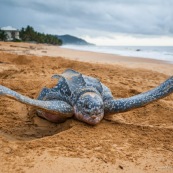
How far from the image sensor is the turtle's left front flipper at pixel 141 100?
3.20 metres

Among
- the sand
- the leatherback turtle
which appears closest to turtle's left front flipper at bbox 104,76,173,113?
the leatherback turtle

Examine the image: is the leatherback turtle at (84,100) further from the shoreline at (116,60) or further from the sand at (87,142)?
the shoreline at (116,60)

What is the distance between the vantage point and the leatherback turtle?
3.15 metres

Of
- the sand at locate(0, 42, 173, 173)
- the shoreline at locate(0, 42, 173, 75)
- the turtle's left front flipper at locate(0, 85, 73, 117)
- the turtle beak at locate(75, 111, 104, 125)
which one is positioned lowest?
the sand at locate(0, 42, 173, 173)

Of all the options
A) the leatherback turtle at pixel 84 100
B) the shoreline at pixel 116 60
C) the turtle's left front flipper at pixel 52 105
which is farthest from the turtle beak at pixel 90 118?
the shoreline at pixel 116 60

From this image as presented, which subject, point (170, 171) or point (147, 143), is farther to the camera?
point (147, 143)

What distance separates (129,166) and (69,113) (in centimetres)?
110

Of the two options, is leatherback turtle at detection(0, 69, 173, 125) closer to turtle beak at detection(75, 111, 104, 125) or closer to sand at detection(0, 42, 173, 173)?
turtle beak at detection(75, 111, 104, 125)

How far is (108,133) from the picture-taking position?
9.80 feet

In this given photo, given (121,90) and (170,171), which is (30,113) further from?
(170,171)

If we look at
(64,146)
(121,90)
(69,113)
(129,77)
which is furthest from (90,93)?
(129,77)

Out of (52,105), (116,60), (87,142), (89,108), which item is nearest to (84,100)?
(89,108)

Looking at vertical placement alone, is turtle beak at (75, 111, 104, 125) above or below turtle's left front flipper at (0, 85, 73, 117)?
below

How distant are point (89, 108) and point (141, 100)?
59 centimetres
